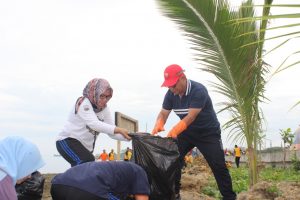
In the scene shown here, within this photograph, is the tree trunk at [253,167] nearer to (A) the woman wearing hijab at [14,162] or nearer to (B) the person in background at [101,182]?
(B) the person in background at [101,182]

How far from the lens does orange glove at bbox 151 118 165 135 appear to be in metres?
4.93

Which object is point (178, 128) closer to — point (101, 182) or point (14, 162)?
point (101, 182)

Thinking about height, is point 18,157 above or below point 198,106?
below

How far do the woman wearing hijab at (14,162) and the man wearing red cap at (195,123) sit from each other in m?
1.91

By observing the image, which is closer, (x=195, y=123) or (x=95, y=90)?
(x=95, y=90)

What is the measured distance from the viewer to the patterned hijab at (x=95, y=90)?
13.8 ft

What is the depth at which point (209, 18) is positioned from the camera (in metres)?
5.73

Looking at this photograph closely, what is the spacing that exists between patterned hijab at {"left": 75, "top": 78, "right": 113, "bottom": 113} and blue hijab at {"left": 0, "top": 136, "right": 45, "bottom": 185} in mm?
1302

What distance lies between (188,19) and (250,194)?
2.23 meters

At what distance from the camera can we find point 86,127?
4281 mm

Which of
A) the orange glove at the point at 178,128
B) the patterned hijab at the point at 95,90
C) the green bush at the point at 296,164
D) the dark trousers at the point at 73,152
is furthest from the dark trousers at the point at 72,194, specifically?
the green bush at the point at 296,164

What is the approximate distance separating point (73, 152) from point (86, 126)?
0.29 m

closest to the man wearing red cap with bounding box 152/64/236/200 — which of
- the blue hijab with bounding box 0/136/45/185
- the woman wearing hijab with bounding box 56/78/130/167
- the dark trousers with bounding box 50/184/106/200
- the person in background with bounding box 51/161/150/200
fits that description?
the woman wearing hijab with bounding box 56/78/130/167

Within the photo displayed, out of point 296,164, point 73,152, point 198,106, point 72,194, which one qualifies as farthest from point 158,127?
point 296,164
